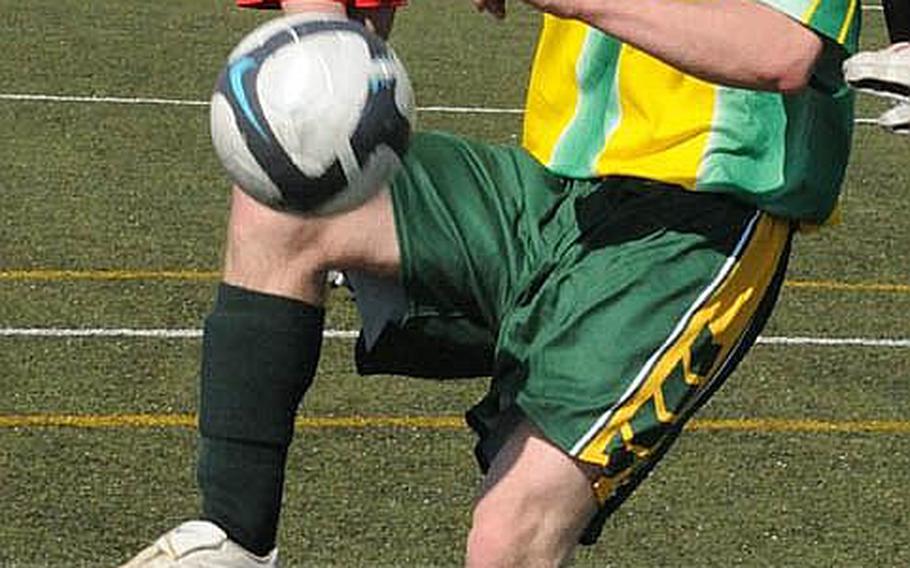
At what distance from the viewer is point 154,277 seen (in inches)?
297

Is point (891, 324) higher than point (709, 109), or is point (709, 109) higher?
point (709, 109)

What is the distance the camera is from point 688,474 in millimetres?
5891

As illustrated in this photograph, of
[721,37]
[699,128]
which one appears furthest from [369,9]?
[721,37]

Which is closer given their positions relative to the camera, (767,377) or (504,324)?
(504,324)

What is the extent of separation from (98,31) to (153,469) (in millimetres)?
6404

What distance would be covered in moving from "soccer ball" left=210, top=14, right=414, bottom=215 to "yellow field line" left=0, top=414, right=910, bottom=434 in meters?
2.20

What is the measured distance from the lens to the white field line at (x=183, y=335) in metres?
6.85

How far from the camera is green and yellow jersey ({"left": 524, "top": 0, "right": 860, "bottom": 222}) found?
4086mm

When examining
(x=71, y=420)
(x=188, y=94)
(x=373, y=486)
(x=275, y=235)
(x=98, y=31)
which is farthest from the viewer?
(x=98, y=31)

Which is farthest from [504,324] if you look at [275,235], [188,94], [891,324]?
[188,94]

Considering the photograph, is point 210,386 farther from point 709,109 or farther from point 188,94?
point 188,94

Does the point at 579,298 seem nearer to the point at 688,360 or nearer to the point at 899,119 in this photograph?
the point at 688,360

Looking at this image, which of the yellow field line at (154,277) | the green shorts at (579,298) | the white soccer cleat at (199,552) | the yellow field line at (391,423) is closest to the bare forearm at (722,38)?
the green shorts at (579,298)

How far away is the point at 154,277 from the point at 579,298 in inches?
143
